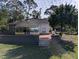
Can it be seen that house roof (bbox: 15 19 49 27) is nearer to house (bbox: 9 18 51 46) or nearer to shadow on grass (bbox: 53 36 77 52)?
house (bbox: 9 18 51 46)

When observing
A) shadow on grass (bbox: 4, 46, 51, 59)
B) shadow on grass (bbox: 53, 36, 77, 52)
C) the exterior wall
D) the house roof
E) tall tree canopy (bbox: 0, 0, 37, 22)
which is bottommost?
shadow on grass (bbox: 4, 46, 51, 59)

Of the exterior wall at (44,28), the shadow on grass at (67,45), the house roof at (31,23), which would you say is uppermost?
the house roof at (31,23)

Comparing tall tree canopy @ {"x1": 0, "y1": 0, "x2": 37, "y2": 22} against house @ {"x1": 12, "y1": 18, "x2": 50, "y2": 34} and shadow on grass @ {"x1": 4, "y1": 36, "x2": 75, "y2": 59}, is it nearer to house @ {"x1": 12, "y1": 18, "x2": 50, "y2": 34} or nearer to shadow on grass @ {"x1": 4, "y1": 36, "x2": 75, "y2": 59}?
house @ {"x1": 12, "y1": 18, "x2": 50, "y2": 34}

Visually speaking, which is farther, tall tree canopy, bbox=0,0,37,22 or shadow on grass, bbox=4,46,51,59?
shadow on grass, bbox=4,46,51,59

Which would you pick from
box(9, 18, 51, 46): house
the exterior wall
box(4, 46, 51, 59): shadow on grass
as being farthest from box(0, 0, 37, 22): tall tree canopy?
box(4, 46, 51, 59): shadow on grass

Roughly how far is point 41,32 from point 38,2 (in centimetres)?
36

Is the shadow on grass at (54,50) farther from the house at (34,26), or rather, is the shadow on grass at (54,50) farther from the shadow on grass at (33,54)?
the house at (34,26)

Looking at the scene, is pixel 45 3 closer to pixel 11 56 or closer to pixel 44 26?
pixel 44 26

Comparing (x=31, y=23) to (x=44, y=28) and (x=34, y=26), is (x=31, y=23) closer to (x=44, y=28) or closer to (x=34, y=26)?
(x=34, y=26)

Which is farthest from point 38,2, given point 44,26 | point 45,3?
point 44,26

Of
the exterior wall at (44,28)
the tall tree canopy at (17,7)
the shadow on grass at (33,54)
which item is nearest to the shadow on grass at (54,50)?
the shadow on grass at (33,54)

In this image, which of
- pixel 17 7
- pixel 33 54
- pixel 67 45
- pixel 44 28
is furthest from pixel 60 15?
pixel 33 54

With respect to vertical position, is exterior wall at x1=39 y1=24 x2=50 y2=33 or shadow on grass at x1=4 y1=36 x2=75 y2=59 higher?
exterior wall at x1=39 y1=24 x2=50 y2=33

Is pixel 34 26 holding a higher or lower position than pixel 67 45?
higher
